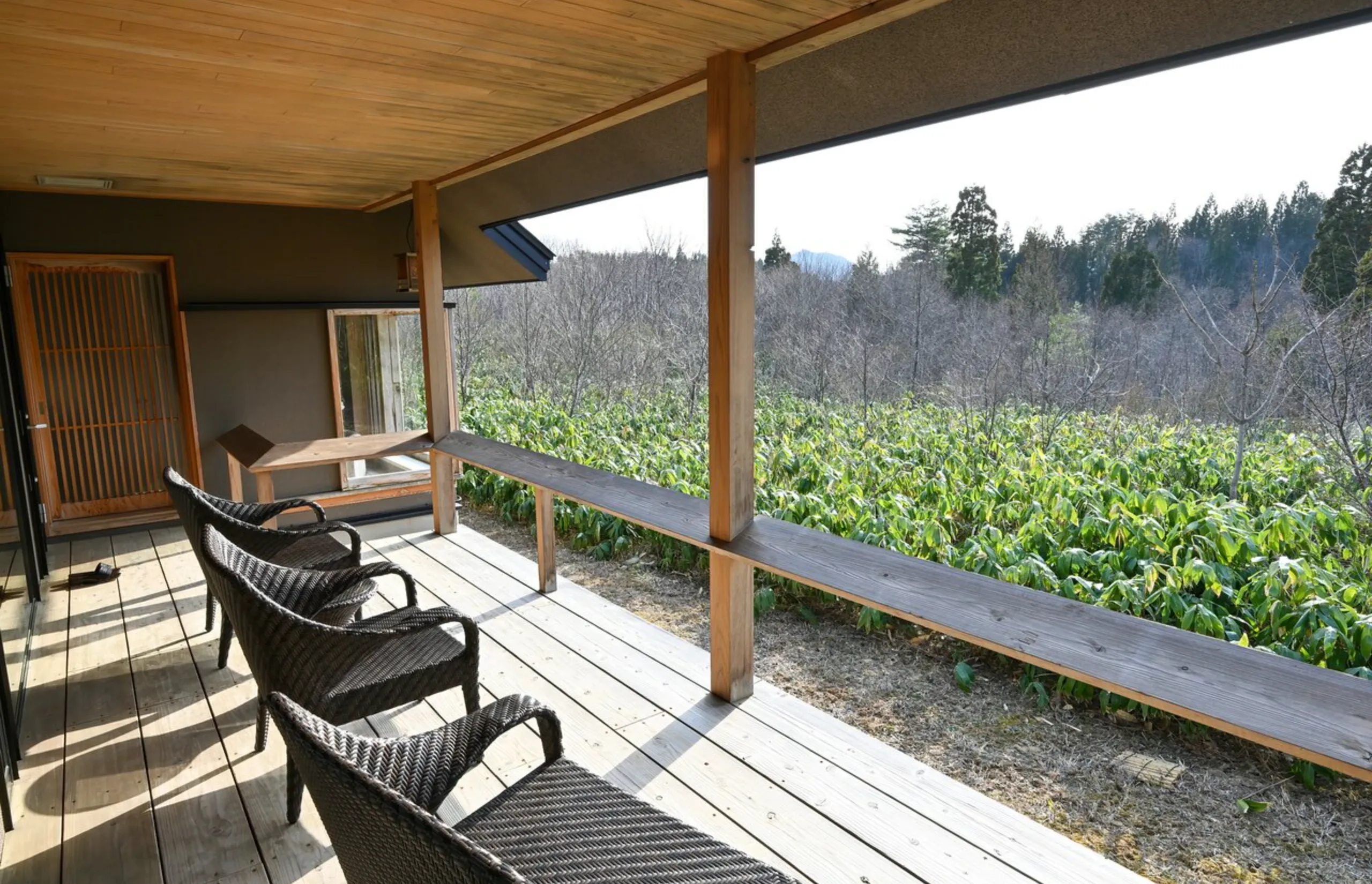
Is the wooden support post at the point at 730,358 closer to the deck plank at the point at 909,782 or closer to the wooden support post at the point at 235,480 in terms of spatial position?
the deck plank at the point at 909,782

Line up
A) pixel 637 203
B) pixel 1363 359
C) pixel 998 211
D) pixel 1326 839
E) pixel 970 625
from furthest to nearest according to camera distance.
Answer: pixel 637 203, pixel 998 211, pixel 1363 359, pixel 1326 839, pixel 970 625

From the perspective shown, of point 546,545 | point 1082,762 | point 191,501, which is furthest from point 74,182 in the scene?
point 1082,762

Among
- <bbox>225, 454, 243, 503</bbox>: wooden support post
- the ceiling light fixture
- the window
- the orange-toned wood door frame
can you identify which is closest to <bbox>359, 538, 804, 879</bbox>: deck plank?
<bbox>225, 454, 243, 503</bbox>: wooden support post

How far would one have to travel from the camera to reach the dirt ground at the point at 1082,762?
2463 millimetres

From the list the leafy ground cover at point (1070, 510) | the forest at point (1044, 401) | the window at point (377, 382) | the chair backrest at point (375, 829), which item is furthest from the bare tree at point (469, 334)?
the chair backrest at point (375, 829)

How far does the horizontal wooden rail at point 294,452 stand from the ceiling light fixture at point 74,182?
1644 millimetres

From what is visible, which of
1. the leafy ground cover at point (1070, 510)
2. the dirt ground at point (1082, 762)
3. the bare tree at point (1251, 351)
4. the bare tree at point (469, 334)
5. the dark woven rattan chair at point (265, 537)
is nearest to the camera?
the dirt ground at point (1082, 762)

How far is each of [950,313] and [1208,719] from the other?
6759mm

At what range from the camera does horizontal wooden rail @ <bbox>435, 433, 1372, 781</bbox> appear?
148 centimetres

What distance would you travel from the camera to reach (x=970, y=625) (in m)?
2.00

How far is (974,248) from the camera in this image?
782cm

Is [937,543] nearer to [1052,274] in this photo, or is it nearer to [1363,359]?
[1363,359]

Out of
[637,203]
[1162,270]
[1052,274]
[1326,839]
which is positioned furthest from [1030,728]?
[637,203]

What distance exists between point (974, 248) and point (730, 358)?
6096 mm
